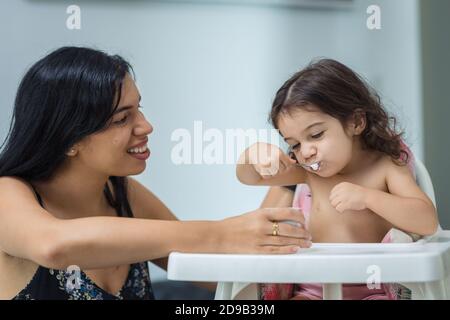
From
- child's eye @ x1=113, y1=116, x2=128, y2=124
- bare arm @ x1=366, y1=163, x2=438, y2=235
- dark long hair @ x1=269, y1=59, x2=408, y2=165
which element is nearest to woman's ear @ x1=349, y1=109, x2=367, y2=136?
dark long hair @ x1=269, y1=59, x2=408, y2=165

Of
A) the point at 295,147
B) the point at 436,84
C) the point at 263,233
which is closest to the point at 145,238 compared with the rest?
the point at 263,233

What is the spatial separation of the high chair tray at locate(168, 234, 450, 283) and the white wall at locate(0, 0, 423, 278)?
0.77 feet

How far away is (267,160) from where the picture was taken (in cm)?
83

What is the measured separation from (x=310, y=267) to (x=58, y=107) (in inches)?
17.0

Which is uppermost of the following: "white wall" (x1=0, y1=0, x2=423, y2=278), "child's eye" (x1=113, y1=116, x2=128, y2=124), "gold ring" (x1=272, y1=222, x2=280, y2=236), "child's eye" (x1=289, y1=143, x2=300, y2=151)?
"white wall" (x1=0, y1=0, x2=423, y2=278)

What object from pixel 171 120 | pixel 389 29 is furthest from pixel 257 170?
pixel 389 29

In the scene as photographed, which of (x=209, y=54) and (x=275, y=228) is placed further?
(x=209, y=54)

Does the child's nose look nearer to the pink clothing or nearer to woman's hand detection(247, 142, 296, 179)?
woman's hand detection(247, 142, 296, 179)

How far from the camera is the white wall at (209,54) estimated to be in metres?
0.87

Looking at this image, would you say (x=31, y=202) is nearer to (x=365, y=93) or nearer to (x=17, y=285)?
(x=17, y=285)

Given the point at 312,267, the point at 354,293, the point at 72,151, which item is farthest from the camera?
the point at 72,151

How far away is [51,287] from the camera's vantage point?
2.73 ft

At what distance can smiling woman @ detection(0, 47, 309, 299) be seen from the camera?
759 millimetres

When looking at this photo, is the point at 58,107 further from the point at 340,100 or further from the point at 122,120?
the point at 340,100
